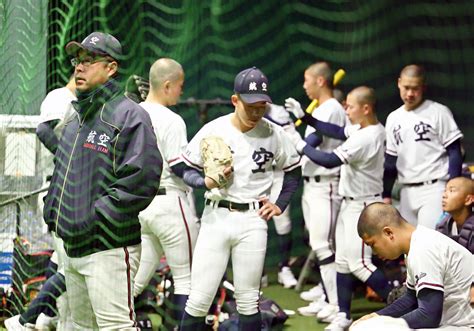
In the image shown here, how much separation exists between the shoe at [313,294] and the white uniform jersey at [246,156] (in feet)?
6.84

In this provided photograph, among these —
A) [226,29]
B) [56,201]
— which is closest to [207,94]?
[226,29]

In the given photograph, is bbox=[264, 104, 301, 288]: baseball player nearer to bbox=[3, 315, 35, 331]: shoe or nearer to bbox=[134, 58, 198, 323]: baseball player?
bbox=[134, 58, 198, 323]: baseball player

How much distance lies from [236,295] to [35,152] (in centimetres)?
199

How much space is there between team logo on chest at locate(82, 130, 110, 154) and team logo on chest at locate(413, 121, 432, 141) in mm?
2800

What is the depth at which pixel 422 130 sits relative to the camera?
6168 mm

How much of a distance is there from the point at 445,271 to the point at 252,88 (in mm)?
1634

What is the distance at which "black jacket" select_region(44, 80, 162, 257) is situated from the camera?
3945 mm

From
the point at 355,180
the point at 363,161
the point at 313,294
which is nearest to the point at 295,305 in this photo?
the point at 313,294

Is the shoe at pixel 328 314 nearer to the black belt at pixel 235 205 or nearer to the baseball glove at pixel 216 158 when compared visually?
the black belt at pixel 235 205

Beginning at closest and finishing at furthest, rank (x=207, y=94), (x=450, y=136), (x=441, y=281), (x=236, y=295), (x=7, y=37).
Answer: (x=441, y=281)
(x=236, y=295)
(x=7, y=37)
(x=450, y=136)
(x=207, y=94)

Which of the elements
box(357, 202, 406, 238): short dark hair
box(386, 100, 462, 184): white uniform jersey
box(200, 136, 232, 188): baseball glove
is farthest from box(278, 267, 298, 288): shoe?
box(357, 202, 406, 238): short dark hair

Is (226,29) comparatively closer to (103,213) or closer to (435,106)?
(435,106)

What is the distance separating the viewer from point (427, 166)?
6184mm

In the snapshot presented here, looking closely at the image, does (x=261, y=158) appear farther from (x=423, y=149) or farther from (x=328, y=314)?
(x=328, y=314)
